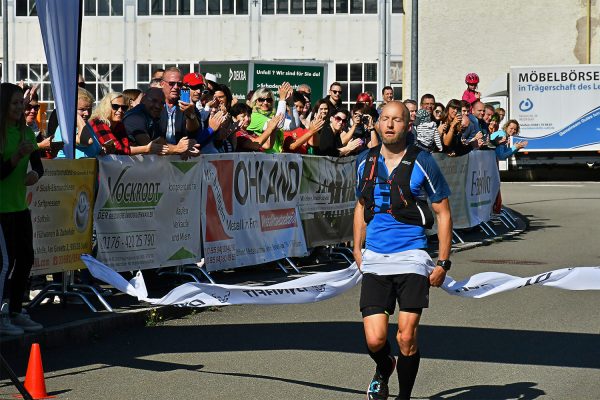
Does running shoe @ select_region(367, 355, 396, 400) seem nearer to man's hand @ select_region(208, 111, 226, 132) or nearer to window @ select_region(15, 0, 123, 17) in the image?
man's hand @ select_region(208, 111, 226, 132)

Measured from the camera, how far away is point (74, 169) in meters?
11.1

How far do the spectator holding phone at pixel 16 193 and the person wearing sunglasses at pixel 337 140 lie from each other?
672cm

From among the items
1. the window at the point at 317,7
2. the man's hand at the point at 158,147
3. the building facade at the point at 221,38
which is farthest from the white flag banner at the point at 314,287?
the window at the point at 317,7

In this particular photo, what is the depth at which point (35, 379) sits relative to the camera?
25.1 feet

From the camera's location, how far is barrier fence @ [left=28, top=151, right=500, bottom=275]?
36.2ft

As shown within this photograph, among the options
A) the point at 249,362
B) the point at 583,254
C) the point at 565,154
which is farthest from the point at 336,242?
the point at 565,154

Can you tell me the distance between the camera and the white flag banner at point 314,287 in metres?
7.78

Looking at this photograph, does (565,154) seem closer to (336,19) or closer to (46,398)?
(336,19)

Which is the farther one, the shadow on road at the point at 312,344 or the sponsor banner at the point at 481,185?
the sponsor banner at the point at 481,185

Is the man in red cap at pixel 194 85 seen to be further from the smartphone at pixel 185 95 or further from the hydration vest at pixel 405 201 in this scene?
the hydration vest at pixel 405 201

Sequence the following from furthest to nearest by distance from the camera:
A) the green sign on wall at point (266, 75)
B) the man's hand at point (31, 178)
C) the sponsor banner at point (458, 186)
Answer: the green sign on wall at point (266, 75) < the sponsor banner at point (458, 186) < the man's hand at point (31, 178)

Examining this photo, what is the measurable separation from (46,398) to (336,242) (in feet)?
29.3

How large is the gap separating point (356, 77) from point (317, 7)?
Result: 123 inches

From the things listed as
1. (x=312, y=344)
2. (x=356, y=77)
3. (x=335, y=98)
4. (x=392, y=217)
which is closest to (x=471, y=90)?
(x=335, y=98)
